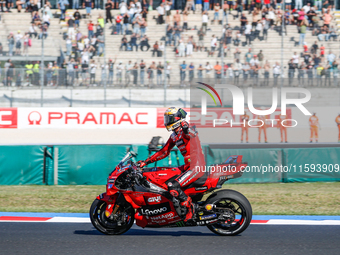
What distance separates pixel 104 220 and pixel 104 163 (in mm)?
5107

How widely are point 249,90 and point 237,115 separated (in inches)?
50.0

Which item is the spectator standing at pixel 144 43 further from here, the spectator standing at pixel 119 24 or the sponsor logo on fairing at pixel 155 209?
the sponsor logo on fairing at pixel 155 209

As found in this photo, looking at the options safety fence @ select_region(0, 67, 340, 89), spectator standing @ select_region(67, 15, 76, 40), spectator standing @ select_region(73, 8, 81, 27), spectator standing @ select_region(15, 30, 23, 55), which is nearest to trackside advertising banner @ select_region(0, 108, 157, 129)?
safety fence @ select_region(0, 67, 340, 89)

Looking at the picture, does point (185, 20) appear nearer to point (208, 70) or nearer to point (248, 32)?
point (248, 32)

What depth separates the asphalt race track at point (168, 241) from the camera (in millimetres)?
5664

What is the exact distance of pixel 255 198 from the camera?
9594 millimetres

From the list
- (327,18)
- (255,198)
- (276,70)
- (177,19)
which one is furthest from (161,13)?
(255,198)

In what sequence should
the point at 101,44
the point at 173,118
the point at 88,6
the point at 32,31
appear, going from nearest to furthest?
the point at 173,118
the point at 32,31
the point at 101,44
the point at 88,6

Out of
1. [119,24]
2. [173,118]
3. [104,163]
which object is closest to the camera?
[173,118]

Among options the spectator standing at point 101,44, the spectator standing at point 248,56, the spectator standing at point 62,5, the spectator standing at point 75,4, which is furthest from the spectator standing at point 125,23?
the spectator standing at point 248,56

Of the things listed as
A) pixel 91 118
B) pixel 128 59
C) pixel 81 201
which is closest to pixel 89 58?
pixel 128 59

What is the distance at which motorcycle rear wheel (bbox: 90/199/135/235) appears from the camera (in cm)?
632

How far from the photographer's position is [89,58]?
23.2 meters

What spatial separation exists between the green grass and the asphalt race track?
60.5 inches
